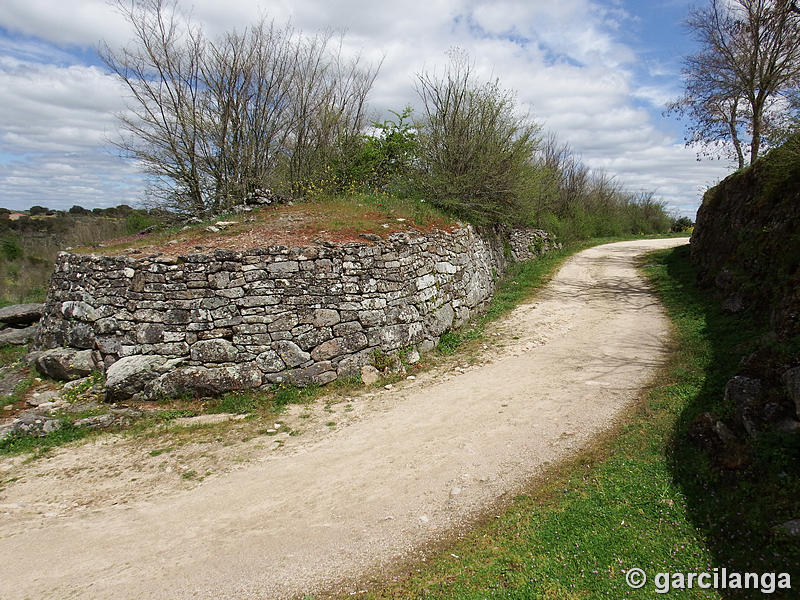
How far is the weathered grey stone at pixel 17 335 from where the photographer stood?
1148 cm

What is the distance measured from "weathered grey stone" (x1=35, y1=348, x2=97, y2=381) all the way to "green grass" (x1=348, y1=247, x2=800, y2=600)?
7296 mm

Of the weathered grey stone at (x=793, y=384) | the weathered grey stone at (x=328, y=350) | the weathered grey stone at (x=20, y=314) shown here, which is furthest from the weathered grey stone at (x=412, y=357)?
the weathered grey stone at (x=20, y=314)

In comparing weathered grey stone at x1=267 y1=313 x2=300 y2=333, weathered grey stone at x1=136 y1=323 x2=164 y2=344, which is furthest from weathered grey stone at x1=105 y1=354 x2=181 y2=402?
weathered grey stone at x1=267 y1=313 x2=300 y2=333

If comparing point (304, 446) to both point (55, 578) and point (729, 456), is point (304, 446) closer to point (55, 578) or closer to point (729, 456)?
point (55, 578)

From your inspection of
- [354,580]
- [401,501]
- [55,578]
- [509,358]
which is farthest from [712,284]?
[55,578]

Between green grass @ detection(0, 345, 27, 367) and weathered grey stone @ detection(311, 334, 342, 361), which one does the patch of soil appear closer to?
weathered grey stone @ detection(311, 334, 342, 361)

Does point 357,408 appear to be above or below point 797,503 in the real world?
below

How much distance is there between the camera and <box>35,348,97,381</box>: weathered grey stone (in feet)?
26.2

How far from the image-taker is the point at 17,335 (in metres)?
11.7

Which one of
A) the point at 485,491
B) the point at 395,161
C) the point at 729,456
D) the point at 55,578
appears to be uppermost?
the point at 395,161

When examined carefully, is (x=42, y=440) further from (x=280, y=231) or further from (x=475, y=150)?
(x=475, y=150)

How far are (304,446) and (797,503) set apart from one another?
209 inches

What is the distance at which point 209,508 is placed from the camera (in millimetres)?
4801

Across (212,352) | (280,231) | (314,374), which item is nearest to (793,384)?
(314,374)
